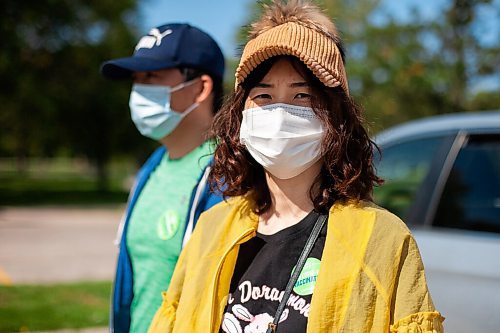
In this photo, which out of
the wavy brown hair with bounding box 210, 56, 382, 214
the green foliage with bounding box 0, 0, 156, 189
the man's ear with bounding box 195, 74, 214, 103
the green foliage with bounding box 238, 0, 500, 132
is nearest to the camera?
the wavy brown hair with bounding box 210, 56, 382, 214

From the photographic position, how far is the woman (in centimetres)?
169

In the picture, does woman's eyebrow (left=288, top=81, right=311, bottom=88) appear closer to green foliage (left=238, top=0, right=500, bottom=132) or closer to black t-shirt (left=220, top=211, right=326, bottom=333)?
black t-shirt (left=220, top=211, right=326, bottom=333)

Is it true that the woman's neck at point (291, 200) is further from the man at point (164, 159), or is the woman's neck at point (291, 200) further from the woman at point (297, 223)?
the man at point (164, 159)

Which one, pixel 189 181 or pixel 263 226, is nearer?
pixel 263 226

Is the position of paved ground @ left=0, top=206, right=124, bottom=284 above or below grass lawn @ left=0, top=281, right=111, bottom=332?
below

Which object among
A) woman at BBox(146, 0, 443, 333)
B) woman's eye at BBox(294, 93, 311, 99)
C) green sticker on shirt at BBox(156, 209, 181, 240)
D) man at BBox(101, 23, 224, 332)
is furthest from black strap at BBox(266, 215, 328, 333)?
green sticker on shirt at BBox(156, 209, 181, 240)

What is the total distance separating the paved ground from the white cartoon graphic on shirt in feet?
23.7

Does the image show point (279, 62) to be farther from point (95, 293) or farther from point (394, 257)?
point (95, 293)

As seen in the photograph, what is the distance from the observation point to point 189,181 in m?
2.64

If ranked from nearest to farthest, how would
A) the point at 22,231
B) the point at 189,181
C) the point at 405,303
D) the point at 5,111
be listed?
the point at 405,303, the point at 189,181, the point at 22,231, the point at 5,111

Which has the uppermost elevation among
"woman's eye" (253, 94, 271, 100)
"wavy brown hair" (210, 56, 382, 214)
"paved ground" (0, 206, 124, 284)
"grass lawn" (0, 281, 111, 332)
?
"woman's eye" (253, 94, 271, 100)

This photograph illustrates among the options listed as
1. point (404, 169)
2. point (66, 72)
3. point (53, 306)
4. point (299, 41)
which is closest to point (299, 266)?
point (299, 41)

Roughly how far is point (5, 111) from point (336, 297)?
26.7 meters

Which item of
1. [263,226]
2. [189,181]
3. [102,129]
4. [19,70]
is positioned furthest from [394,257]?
[102,129]
